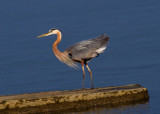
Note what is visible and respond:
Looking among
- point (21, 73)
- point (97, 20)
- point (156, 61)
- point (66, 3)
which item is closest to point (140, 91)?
point (156, 61)

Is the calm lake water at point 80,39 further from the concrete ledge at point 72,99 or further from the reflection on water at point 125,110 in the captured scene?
the concrete ledge at point 72,99

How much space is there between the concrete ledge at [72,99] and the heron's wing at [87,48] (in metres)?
1.14

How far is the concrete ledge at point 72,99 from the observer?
11.3 meters

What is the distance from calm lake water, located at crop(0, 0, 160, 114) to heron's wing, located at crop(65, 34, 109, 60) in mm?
1229

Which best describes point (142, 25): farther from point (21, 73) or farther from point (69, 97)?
point (69, 97)

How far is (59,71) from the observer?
15109mm

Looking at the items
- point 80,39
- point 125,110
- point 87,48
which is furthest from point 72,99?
point 80,39

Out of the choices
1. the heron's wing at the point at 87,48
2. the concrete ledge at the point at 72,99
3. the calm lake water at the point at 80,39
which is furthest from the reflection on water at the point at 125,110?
the heron's wing at the point at 87,48

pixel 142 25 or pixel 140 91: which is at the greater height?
pixel 142 25

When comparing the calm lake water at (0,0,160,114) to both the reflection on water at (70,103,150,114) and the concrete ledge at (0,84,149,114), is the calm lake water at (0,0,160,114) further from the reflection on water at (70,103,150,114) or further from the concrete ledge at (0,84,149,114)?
the concrete ledge at (0,84,149,114)

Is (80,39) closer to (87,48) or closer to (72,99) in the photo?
(87,48)

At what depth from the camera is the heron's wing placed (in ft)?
42.0

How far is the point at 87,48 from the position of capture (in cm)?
1285

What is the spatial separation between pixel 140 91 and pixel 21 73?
4.48 meters
